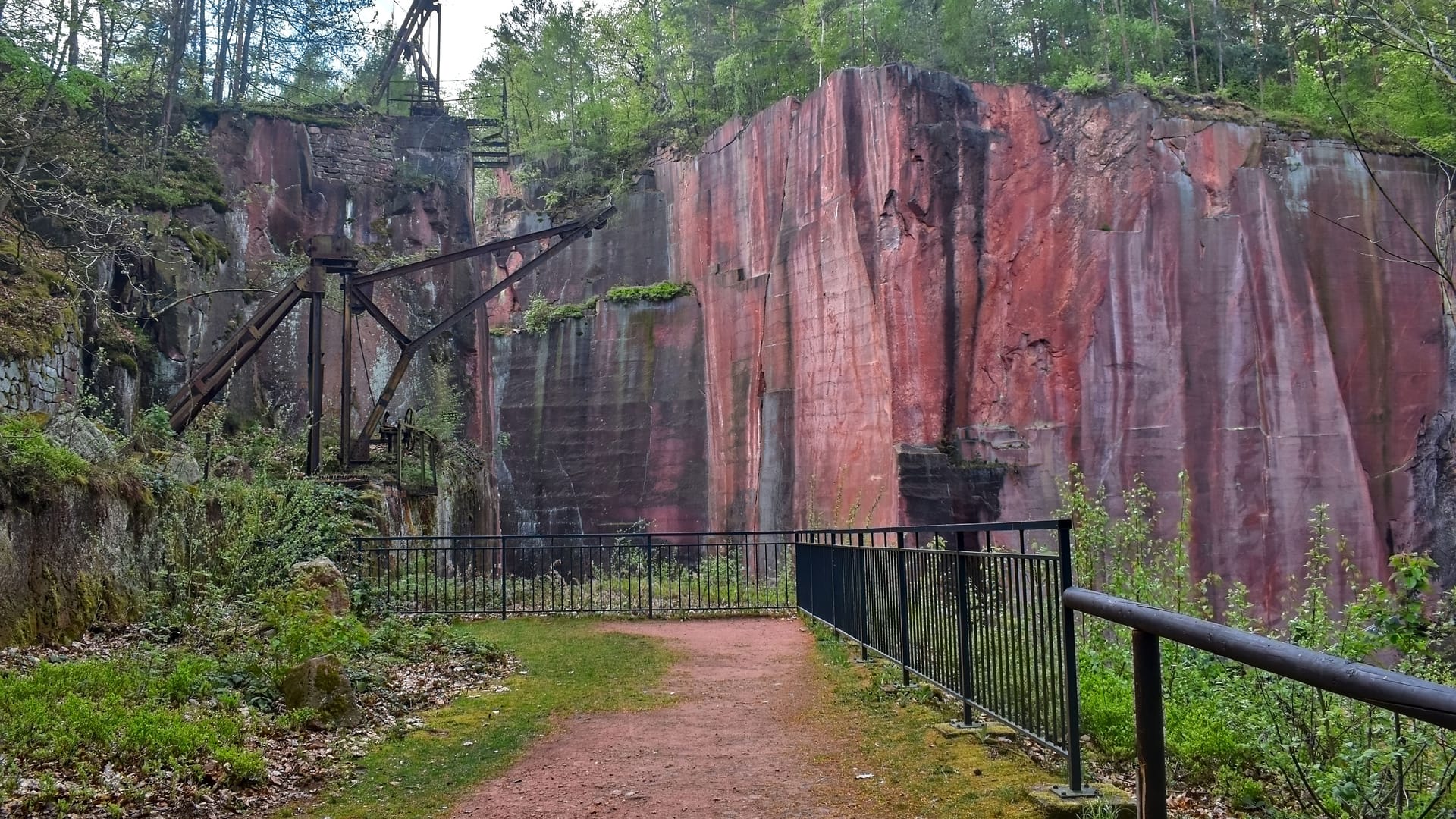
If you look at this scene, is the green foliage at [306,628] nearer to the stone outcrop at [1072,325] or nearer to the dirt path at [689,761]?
the dirt path at [689,761]

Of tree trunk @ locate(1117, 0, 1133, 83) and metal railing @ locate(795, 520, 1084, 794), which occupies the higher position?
tree trunk @ locate(1117, 0, 1133, 83)

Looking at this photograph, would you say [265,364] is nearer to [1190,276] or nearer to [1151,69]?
[1190,276]

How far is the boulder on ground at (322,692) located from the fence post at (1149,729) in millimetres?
5422

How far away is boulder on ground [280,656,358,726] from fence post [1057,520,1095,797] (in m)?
4.55

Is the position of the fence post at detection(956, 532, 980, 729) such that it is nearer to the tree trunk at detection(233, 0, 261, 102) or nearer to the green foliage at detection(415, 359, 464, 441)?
the green foliage at detection(415, 359, 464, 441)

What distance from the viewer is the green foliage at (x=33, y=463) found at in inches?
331

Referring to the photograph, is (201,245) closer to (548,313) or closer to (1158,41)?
(548,313)

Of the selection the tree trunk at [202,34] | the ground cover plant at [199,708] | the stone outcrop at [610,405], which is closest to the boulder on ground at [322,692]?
the ground cover plant at [199,708]

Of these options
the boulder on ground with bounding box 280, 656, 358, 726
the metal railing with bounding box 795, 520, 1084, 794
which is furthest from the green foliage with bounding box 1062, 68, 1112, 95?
the boulder on ground with bounding box 280, 656, 358, 726

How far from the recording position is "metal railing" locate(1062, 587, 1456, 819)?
5.24 ft

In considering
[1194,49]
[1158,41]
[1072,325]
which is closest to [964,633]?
[1072,325]

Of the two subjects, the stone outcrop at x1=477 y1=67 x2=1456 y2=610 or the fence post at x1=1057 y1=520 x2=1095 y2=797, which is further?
the stone outcrop at x1=477 y1=67 x2=1456 y2=610

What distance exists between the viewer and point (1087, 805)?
4.16 metres

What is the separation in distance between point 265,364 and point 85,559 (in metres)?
14.4
